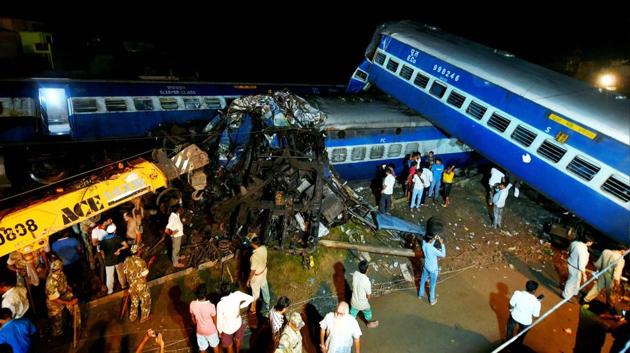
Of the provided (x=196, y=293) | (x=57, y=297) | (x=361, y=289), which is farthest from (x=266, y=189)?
(x=57, y=297)

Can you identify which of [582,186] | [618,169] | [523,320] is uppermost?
[618,169]

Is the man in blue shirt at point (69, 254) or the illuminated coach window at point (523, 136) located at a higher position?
the illuminated coach window at point (523, 136)

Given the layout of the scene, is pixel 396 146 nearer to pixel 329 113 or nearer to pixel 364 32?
pixel 329 113

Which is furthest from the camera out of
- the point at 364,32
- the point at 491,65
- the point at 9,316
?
the point at 364,32

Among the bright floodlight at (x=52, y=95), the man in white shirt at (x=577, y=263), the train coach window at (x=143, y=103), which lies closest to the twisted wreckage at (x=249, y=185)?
the man in white shirt at (x=577, y=263)

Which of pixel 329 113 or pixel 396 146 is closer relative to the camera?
pixel 329 113

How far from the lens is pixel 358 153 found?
13867 mm

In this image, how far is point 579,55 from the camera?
2669cm

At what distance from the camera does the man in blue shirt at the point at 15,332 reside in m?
5.75

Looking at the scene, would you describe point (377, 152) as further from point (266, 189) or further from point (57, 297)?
point (57, 297)

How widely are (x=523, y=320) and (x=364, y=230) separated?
16.1 ft

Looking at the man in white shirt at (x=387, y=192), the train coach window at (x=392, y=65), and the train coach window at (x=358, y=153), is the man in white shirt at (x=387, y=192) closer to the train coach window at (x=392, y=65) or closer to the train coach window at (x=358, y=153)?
the train coach window at (x=358, y=153)

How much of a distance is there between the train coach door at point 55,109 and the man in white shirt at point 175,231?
24.1ft

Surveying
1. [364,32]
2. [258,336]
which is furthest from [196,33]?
[258,336]
